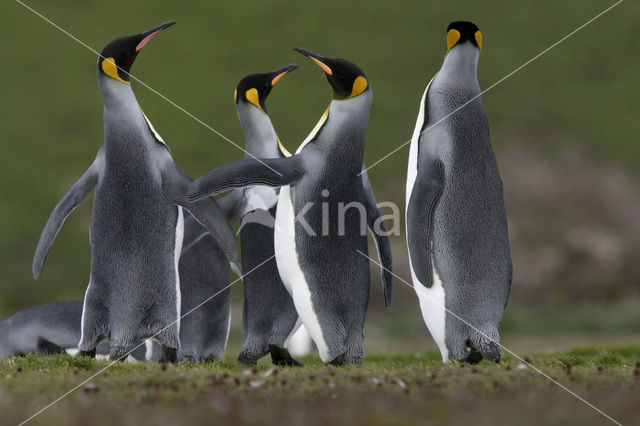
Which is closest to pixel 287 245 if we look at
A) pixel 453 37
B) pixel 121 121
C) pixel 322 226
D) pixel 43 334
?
pixel 322 226

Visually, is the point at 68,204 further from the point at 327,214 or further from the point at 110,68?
the point at 327,214

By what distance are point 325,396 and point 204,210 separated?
7.56ft

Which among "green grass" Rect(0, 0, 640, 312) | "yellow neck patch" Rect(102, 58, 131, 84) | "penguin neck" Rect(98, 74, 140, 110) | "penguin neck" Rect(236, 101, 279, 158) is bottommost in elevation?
"penguin neck" Rect(236, 101, 279, 158)

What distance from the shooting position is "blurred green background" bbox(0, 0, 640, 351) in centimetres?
1936

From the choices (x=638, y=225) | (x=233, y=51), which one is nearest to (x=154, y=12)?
(x=233, y=51)

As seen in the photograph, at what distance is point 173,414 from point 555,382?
1.86 metres

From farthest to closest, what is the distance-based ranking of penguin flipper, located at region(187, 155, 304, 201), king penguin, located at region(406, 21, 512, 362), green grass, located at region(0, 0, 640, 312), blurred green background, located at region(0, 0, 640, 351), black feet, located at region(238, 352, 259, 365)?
green grass, located at region(0, 0, 640, 312) < blurred green background, located at region(0, 0, 640, 351) < black feet, located at region(238, 352, 259, 365) < penguin flipper, located at region(187, 155, 304, 201) < king penguin, located at region(406, 21, 512, 362)

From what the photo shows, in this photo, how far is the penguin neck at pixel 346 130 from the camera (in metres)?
5.47

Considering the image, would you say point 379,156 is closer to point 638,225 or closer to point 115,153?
point 638,225

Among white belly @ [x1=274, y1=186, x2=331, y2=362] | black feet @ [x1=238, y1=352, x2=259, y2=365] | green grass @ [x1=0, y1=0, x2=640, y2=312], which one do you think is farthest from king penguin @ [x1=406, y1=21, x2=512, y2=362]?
green grass @ [x1=0, y1=0, x2=640, y2=312]

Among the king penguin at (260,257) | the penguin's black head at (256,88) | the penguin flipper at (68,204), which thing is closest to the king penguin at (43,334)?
the penguin flipper at (68,204)

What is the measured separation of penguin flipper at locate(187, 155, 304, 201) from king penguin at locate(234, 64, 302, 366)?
760 millimetres

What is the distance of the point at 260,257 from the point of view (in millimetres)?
5953

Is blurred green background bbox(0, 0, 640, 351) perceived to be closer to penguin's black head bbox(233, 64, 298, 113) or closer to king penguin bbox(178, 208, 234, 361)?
king penguin bbox(178, 208, 234, 361)
